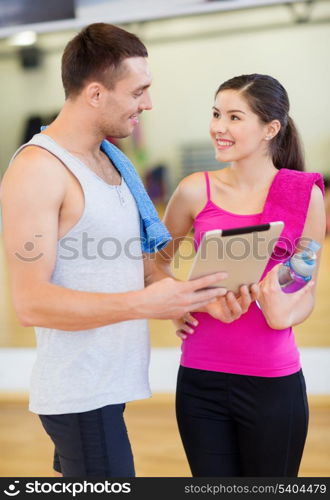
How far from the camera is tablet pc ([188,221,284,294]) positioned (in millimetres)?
1333

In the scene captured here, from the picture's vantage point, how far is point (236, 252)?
1.35 meters

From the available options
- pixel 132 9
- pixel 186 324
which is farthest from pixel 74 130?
pixel 132 9

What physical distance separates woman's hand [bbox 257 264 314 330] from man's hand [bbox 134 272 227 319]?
23 centimetres

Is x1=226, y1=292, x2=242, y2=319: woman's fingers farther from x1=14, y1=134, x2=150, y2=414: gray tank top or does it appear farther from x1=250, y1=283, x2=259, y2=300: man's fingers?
x1=14, y1=134, x2=150, y2=414: gray tank top

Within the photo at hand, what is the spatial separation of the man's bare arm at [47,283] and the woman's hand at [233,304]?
0.45ft

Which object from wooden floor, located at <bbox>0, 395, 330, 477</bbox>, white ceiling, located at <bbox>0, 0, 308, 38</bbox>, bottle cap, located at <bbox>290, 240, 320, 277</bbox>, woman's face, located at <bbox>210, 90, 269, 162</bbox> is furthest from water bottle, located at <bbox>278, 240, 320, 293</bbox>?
white ceiling, located at <bbox>0, 0, 308, 38</bbox>

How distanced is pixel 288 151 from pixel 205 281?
62 centimetres

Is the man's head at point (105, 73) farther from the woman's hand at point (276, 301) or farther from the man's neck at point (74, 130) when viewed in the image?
the woman's hand at point (276, 301)

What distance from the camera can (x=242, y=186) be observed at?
178 cm

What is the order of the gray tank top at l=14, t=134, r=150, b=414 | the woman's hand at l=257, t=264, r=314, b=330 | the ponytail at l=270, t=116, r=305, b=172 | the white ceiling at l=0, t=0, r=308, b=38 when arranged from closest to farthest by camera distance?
the gray tank top at l=14, t=134, r=150, b=414 → the woman's hand at l=257, t=264, r=314, b=330 → the ponytail at l=270, t=116, r=305, b=172 → the white ceiling at l=0, t=0, r=308, b=38


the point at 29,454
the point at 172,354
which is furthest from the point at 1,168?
the point at 29,454

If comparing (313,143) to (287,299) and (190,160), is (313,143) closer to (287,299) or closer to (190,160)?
(190,160)

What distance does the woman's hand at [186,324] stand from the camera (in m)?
1.69

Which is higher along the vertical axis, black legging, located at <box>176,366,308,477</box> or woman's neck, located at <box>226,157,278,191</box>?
woman's neck, located at <box>226,157,278,191</box>
